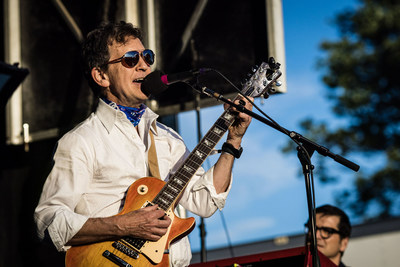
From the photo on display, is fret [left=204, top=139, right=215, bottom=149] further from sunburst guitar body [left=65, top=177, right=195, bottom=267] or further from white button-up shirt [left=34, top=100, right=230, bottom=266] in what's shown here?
sunburst guitar body [left=65, top=177, right=195, bottom=267]

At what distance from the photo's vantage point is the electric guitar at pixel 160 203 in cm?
287

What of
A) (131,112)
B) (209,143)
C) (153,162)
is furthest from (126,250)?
(131,112)

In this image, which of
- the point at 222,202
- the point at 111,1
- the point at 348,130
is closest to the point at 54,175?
the point at 222,202

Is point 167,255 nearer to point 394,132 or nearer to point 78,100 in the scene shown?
point 78,100

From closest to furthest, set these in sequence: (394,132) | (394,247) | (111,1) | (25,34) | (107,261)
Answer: (107,261) < (111,1) < (25,34) < (394,247) < (394,132)

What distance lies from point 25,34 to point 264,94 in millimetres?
3241

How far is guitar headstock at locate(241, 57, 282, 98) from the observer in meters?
3.26

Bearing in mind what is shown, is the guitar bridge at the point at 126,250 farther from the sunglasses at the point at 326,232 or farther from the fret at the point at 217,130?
the sunglasses at the point at 326,232

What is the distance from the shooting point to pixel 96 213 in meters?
3.09

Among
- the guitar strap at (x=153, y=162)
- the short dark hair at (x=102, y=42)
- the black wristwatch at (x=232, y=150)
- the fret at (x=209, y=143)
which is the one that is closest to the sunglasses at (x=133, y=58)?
the short dark hair at (x=102, y=42)

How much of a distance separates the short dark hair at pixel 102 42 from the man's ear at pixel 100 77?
0.02m

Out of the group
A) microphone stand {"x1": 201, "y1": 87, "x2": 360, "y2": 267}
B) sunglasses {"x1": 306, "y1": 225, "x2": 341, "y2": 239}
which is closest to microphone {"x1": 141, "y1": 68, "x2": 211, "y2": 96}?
microphone stand {"x1": 201, "y1": 87, "x2": 360, "y2": 267}

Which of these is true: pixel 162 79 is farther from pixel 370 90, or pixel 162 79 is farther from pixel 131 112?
pixel 370 90

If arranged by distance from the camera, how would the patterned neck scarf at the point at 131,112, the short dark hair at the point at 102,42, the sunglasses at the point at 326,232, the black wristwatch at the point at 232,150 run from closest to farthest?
1. the black wristwatch at the point at 232,150
2. the patterned neck scarf at the point at 131,112
3. the short dark hair at the point at 102,42
4. the sunglasses at the point at 326,232
